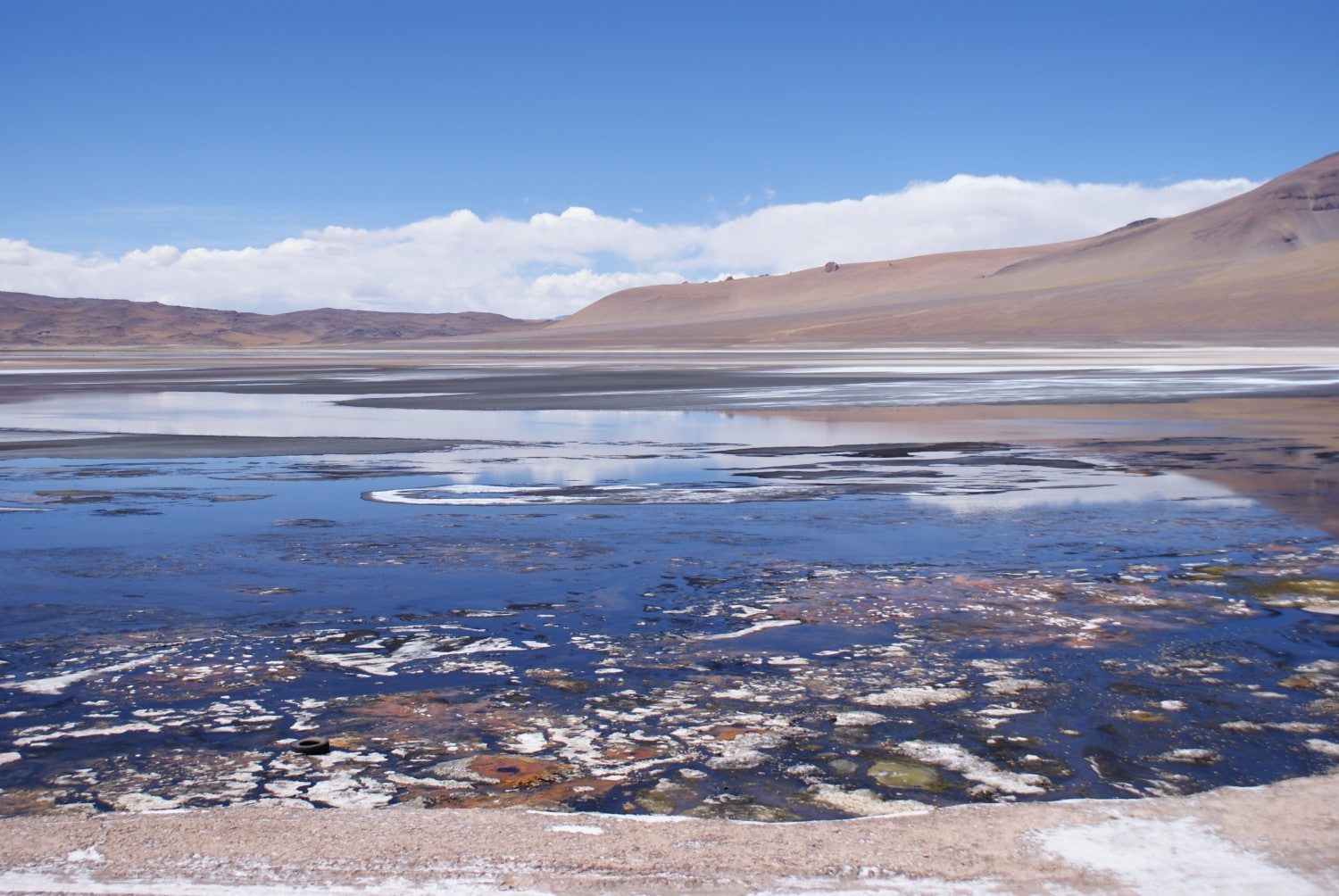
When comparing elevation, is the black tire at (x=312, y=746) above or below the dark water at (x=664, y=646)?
above

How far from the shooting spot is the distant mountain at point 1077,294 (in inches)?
3585

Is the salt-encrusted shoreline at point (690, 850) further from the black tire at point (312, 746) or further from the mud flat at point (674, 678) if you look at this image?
the black tire at point (312, 746)

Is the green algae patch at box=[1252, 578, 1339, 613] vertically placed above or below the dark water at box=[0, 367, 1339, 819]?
below

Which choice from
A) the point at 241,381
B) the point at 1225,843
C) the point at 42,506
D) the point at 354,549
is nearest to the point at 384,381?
the point at 241,381

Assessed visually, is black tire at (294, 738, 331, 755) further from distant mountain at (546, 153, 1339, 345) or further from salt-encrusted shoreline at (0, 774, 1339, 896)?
distant mountain at (546, 153, 1339, 345)

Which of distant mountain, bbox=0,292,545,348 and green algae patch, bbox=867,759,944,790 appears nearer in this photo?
green algae patch, bbox=867,759,944,790

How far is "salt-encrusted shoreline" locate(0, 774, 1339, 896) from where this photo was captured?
351cm

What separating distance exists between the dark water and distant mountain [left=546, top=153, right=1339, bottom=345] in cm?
6635

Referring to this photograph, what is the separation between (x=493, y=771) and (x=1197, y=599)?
391cm

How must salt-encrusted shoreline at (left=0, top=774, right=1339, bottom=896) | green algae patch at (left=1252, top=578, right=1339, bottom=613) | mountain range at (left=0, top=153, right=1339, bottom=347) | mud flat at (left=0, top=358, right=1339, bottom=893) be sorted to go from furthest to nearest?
mountain range at (left=0, top=153, right=1339, bottom=347), green algae patch at (left=1252, top=578, right=1339, bottom=613), mud flat at (left=0, top=358, right=1339, bottom=893), salt-encrusted shoreline at (left=0, top=774, right=1339, bottom=896)

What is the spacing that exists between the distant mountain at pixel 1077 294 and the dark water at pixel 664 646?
218 ft

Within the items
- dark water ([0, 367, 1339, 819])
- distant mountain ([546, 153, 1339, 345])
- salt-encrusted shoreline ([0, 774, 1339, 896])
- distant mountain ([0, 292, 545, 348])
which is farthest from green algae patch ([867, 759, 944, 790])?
distant mountain ([0, 292, 545, 348])

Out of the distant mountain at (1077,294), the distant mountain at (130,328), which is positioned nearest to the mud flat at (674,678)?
the distant mountain at (1077,294)

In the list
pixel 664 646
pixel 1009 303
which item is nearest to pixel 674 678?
pixel 664 646
